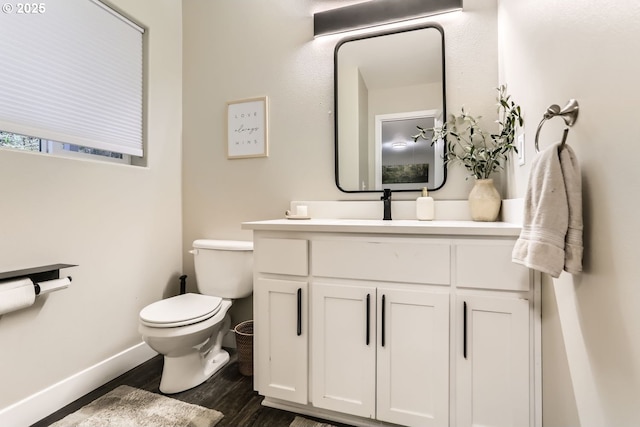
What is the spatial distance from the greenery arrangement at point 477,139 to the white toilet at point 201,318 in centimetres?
130

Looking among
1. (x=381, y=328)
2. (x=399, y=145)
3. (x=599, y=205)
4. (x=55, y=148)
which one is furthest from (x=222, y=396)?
(x=599, y=205)

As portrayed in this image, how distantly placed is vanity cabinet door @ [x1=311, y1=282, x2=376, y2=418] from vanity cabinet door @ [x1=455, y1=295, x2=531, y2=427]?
35 centimetres

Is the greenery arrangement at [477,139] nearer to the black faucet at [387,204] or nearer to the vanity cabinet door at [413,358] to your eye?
the black faucet at [387,204]

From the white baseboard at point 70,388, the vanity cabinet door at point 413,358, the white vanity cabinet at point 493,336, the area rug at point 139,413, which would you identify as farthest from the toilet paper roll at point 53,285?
the white vanity cabinet at point 493,336

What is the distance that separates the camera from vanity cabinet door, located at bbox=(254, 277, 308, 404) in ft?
4.61

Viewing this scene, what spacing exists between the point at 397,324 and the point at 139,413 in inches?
50.8

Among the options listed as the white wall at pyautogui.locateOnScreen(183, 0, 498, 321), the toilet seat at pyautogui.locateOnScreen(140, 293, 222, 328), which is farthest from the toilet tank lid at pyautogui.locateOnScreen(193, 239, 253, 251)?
the toilet seat at pyautogui.locateOnScreen(140, 293, 222, 328)

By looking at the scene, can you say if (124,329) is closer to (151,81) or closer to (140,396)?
(140,396)

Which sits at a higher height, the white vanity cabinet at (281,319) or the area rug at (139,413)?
the white vanity cabinet at (281,319)

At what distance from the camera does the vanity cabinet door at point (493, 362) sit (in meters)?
1.12

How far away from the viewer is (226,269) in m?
1.92

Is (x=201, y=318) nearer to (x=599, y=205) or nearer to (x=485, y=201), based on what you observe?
(x=485, y=201)

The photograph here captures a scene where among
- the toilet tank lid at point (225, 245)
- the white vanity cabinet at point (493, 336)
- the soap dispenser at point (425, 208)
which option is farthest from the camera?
the toilet tank lid at point (225, 245)

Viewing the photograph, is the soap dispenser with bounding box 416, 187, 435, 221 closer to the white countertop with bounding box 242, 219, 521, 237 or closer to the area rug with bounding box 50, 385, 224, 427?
the white countertop with bounding box 242, 219, 521, 237
